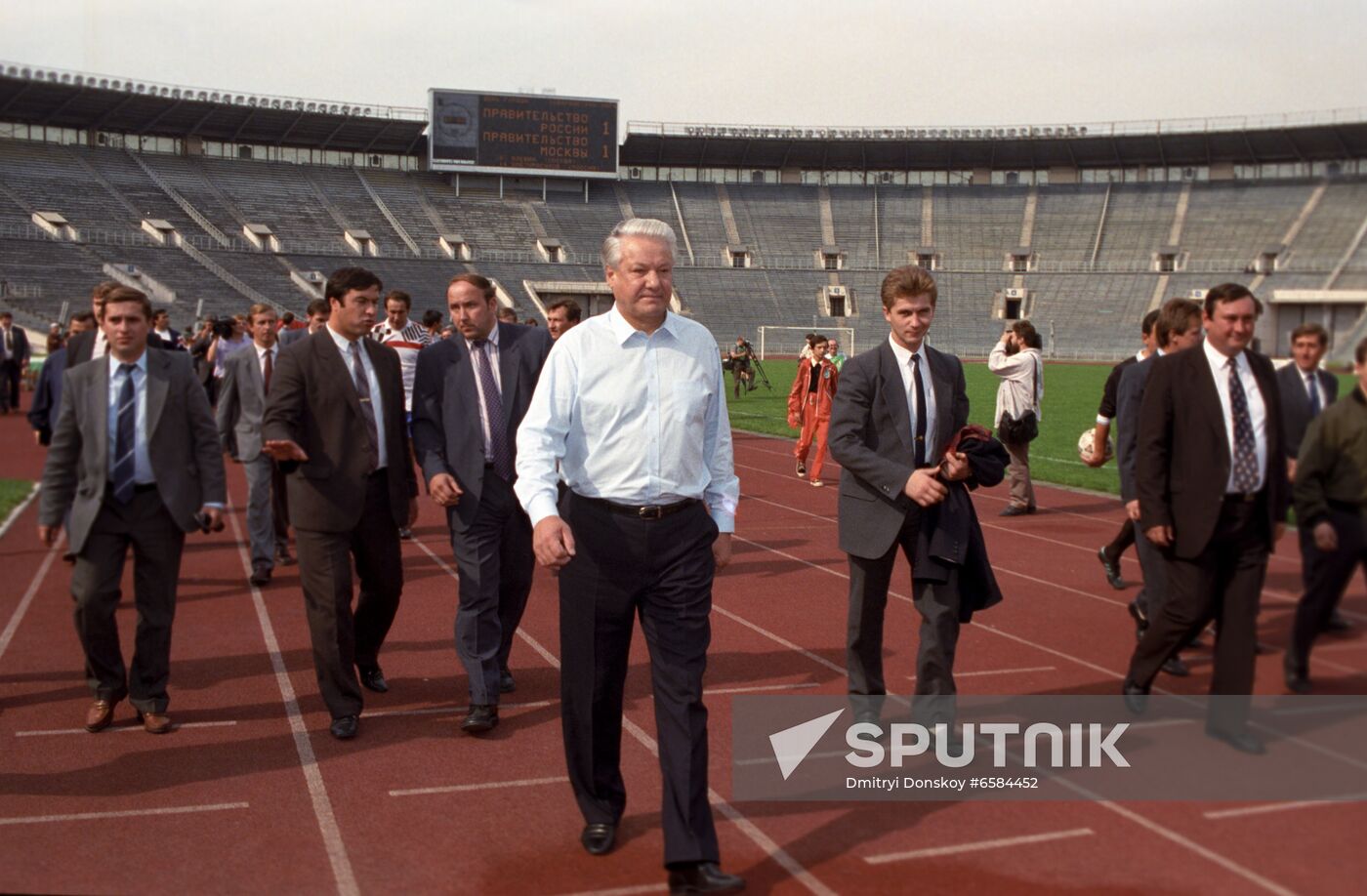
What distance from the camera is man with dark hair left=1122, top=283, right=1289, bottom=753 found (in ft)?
7.91

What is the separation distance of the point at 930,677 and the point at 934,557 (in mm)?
456

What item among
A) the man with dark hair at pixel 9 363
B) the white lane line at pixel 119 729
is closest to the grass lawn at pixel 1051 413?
the white lane line at pixel 119 729

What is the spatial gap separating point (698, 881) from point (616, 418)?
1.37 metres

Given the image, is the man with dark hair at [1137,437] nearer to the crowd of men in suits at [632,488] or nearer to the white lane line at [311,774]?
the crowd of men in suits at [632,488]

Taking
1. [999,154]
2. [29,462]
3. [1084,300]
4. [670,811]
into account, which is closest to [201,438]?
[670,811]

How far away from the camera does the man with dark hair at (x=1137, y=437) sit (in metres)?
3.29

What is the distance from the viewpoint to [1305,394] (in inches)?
77.7

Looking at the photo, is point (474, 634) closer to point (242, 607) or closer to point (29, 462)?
point (242, 607)

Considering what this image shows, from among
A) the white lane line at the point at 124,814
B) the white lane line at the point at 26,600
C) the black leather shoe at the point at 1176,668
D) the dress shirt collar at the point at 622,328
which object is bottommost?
the white lane line at the point at 26,600

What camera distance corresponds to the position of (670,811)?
3.69 metres

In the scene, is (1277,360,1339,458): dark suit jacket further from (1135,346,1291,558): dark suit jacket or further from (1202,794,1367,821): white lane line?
(1202,794,1367,821): white lane line

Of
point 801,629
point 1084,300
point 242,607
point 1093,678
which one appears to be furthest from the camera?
point 1084,300

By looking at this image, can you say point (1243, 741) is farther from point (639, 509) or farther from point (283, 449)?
point (283, 449)

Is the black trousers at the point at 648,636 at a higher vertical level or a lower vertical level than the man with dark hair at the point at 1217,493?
lower
